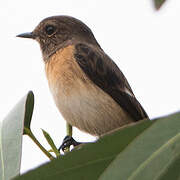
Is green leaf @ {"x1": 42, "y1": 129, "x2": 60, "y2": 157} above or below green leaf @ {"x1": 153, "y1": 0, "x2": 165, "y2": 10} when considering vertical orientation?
below

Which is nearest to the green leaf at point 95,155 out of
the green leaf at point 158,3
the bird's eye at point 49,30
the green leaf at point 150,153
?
the green leaf at point 150,153

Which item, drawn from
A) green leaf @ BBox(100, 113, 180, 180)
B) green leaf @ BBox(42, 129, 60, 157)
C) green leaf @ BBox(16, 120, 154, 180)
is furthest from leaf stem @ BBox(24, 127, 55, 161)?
green leaf @ BBox(100, 113, 180, 180)

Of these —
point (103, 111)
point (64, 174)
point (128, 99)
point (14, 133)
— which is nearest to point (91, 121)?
point (103, 111)

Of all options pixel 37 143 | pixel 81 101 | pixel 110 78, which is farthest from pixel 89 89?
pixel 37 143

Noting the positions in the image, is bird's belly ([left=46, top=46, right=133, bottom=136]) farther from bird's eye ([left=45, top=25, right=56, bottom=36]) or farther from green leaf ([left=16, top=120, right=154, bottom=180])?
green leaf ([left=16, top=120, right=154, bottom=180])

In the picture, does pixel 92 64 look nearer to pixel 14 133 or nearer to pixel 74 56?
pixel 74 56

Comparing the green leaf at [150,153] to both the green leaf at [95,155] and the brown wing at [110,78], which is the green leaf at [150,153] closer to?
the green leaf at [95,155]
